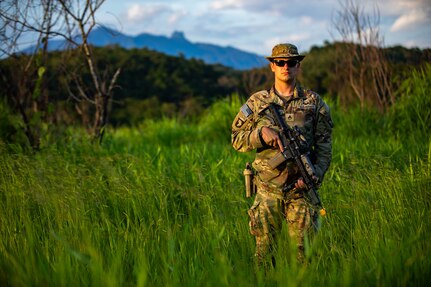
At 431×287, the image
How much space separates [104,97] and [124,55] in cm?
3231

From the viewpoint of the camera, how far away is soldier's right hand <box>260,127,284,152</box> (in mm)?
2869

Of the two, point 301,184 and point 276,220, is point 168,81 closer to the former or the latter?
point 276,220

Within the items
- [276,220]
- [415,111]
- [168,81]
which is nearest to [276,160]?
[276,220]

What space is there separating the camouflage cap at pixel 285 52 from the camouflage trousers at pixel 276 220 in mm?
881

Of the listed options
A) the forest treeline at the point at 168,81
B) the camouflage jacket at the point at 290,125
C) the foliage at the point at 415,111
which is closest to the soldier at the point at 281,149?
the camouflage jacket at the point at 290,125

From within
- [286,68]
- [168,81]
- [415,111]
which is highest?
[168,81]

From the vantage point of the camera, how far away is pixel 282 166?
2.97 meters

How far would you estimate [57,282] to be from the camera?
2.18m

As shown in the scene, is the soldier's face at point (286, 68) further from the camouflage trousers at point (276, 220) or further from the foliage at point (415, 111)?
the foliage at point (415, 111)

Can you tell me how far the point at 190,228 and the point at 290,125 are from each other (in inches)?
38.2

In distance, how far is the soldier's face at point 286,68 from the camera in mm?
2961

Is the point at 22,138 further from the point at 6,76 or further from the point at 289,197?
the point at 289,197

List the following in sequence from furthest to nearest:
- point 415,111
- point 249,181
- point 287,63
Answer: point 415,111 < point 249,181 < point 287,63

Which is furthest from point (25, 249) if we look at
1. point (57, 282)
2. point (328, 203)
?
point (328, 203)
